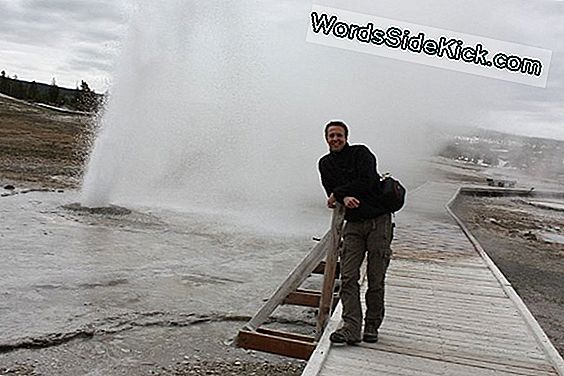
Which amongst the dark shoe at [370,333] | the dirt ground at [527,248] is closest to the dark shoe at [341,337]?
the dark shoe at [370,333]

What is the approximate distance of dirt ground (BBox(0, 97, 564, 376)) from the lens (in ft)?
19.2

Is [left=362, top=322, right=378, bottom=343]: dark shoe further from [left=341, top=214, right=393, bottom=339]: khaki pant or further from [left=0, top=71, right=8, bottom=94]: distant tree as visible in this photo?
[left=0, top=71, right=8, bottom=94]: distant tree

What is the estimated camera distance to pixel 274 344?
5824 mm

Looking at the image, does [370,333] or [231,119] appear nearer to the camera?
[370,333]

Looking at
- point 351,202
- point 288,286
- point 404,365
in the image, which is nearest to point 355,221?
point 351,202

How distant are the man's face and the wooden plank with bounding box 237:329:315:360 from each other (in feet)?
5.96

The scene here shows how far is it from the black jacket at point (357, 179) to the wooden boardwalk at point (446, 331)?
98 cm

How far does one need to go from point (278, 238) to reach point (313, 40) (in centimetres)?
1097

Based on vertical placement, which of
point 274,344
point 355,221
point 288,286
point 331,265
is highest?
point 355,221

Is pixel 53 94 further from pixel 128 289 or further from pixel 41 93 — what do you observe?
pixel 128 289

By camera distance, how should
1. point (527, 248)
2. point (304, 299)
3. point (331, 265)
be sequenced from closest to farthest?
point (331, 265)
point (304, 299)
point (527, 248)

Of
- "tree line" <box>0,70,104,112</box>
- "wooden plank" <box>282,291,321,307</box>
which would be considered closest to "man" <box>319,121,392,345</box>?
"wooden plank" <box>282,291,321,307</box>

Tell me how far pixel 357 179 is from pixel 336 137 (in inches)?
12.5

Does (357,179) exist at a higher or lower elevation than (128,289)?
higher
